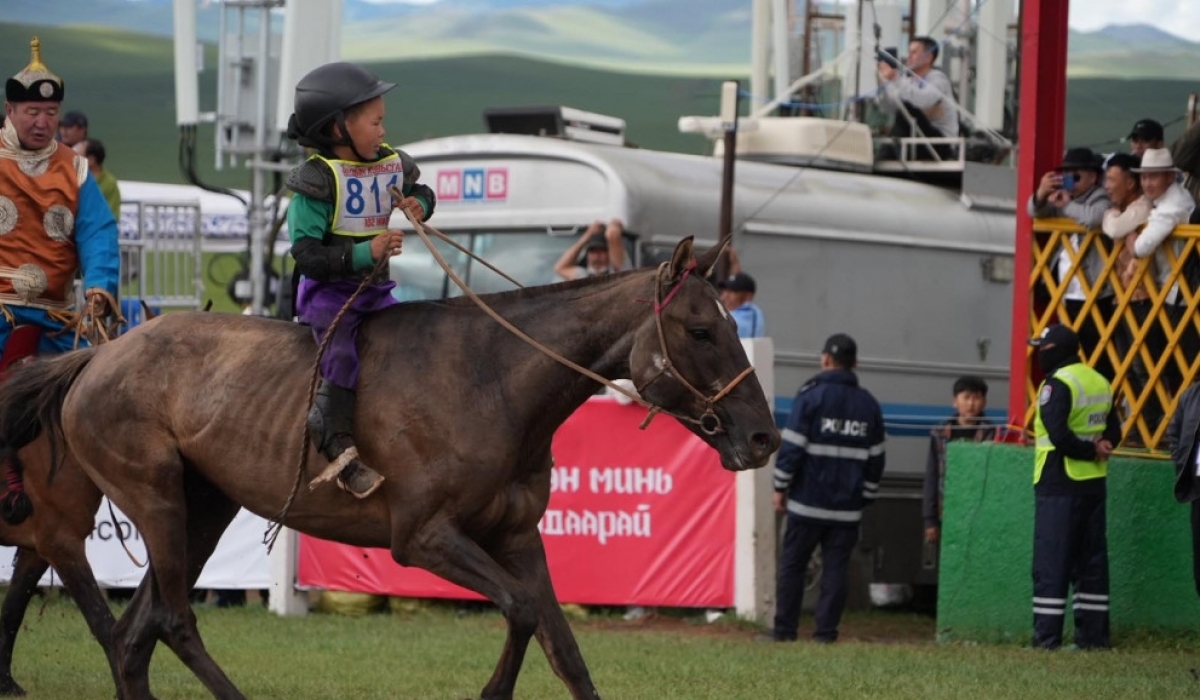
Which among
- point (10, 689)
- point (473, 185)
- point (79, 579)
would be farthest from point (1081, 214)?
point (10, 689)

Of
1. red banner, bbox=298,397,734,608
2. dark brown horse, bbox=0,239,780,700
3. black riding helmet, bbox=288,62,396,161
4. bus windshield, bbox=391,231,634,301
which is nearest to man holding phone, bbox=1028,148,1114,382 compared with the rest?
red banner, bbox=298,397,734,608

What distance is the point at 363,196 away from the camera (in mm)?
7605

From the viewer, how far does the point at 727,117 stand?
49.3 ft

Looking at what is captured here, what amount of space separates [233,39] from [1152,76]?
8277 millimetres

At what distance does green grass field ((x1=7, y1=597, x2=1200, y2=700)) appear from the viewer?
30.6ft

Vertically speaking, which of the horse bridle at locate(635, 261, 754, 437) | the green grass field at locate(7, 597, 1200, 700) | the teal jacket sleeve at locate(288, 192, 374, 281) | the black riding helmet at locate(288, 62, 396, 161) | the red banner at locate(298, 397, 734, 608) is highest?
the black riding helmet at locate(288, 62, 396, 161)

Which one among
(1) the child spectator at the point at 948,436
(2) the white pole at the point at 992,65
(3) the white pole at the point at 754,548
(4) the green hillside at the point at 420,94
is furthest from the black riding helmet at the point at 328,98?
(2) the white pole at the point at 992,65

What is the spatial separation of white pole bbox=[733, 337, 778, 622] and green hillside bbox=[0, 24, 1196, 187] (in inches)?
194

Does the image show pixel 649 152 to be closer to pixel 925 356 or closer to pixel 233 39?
pixel 925 356

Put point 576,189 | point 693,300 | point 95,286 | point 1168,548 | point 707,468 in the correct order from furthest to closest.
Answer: point 576,189 < point 707,468 < point 1168,548 < point 95,286 < point 693,300

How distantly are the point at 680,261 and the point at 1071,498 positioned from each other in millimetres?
4642

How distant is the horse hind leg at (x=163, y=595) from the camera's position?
7922mm

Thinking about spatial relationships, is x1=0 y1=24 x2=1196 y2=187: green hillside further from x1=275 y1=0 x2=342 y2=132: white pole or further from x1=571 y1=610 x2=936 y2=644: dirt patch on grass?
x1=571 y1=610 x2=936 y2=644: dirt patch on grass

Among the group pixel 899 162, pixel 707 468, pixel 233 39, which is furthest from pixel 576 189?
pixel 233 39
